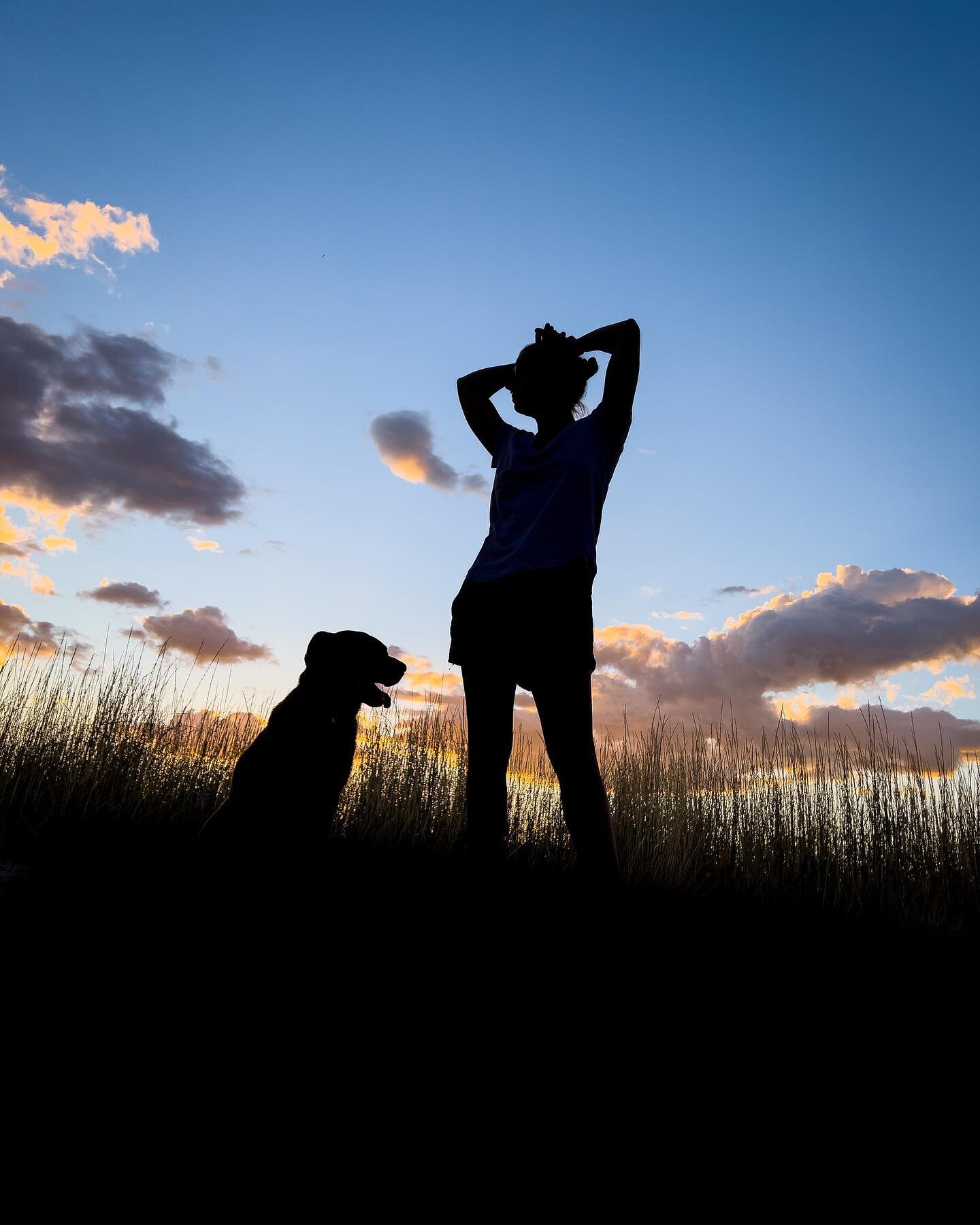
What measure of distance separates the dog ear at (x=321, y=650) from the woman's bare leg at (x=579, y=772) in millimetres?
1487

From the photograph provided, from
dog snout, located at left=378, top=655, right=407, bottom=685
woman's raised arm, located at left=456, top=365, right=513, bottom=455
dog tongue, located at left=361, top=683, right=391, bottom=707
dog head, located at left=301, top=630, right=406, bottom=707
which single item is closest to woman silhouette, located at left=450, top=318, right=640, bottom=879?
woman's raised arm, located at left=456, top=365, right=513, bottom=455

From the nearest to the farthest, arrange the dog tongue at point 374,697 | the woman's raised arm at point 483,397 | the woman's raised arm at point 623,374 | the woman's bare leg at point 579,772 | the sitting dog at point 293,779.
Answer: the woman's bare leg at point 579,772, the woman's raised arm at point 623,374, the woman's raised arm at point 483,397, the sitting dog at point 293,779, the dog tongue at point 374,697

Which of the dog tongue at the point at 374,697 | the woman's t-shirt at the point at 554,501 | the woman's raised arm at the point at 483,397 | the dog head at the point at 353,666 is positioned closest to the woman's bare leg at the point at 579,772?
the woman's t-shirt at the point at 554,501

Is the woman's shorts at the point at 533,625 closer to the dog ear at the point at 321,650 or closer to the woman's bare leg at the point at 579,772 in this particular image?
the woman's bare leg at the point at 579,772

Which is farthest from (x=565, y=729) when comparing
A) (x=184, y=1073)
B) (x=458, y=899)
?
(x=458, y=899)

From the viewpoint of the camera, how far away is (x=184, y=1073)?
1152 millimetres

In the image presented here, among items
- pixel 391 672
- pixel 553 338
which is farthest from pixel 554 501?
pixel 391 672

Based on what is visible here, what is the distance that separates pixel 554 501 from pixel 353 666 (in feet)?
5.03

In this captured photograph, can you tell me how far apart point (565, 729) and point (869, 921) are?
Answer: 153 inches

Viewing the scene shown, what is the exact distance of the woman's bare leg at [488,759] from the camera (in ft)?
4.79

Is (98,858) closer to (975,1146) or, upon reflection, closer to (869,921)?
(975,1146)

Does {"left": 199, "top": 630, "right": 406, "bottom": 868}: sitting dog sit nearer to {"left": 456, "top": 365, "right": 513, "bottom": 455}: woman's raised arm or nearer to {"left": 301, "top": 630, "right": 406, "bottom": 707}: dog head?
{"left": 301, "top": 630, "right": 406, "bottom": 707}: dog head

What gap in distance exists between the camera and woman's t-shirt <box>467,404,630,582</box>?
1.44 m

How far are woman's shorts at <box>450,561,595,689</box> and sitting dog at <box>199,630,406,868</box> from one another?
3.50 feet
